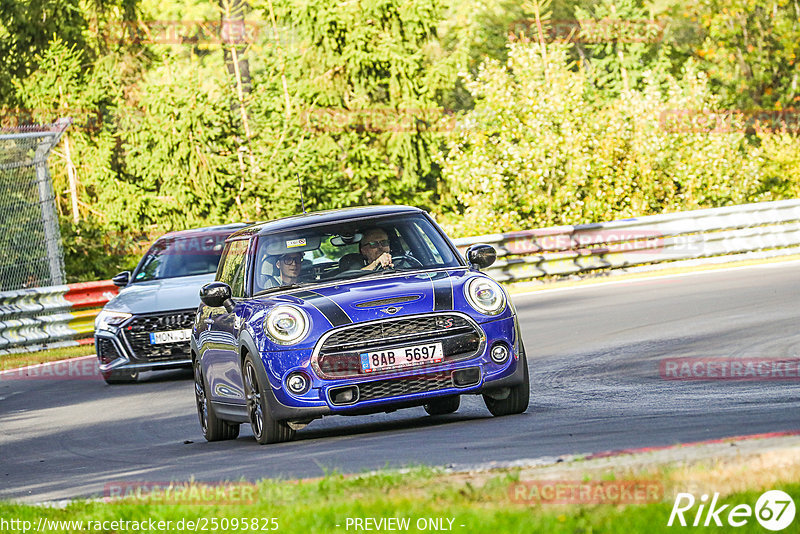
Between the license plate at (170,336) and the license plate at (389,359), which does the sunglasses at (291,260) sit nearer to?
the license plate at (389,359)

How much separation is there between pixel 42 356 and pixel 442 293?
12611 mm

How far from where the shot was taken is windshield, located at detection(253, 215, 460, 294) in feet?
31.9

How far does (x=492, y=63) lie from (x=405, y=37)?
348 inches

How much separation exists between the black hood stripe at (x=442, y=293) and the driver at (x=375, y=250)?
65 cm

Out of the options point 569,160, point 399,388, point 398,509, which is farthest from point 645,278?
point 398,509

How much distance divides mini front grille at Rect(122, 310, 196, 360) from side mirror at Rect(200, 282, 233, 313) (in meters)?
5.48

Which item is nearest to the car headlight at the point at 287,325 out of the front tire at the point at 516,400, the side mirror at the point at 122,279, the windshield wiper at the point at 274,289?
the windshield wiper at the point at 274,289

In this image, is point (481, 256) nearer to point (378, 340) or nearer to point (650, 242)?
point (378, 340)

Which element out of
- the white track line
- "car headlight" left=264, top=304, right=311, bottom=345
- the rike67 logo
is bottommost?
the white track line

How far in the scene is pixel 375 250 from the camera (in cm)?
985

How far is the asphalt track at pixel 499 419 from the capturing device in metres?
7.62

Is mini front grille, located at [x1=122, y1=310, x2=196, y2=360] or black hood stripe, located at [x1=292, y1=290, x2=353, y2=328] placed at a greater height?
black hood stripe, located at [x1=292, y1=290, x2=353, y2=328]

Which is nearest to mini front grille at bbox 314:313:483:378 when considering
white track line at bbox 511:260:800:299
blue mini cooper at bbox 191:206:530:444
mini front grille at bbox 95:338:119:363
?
blue mini cooper at bbox 191:206:530:444

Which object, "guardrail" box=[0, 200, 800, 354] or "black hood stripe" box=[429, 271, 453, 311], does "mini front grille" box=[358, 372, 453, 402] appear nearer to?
"black hood stripe" box=[429, 271, 453, 311]
